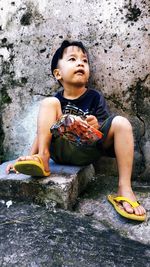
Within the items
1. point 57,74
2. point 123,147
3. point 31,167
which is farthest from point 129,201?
point 57,74

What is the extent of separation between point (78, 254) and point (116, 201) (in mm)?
534

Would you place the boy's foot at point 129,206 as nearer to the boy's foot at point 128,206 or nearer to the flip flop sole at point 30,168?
the boy's foot at point 128,206

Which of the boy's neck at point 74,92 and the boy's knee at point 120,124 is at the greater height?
the boy's neck at point 74,92

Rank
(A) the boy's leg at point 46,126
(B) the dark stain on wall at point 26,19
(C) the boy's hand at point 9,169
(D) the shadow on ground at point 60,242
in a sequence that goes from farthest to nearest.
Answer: (B) the dark stain on wall at point 26,19
(C) the boy's hand at point 9,169
(A) the boy's leg at point 46,126
(D) the shadow on ground at point 60,242

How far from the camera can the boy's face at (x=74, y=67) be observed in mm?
2465

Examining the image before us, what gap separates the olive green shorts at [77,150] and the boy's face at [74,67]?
1.27 ft

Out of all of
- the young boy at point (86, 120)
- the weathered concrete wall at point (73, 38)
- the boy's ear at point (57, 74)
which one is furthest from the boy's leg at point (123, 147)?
the boy's ear at point (57, 74)

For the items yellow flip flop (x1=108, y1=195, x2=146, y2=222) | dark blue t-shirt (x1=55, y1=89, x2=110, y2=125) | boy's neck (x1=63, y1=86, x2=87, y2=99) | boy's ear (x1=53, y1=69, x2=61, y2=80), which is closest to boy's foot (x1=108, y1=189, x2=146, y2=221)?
yellow flip flop (x1=108, y1=195, x2=146, y2=222)

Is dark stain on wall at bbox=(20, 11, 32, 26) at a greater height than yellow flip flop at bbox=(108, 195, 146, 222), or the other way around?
dark stain on wall at bbox=(20, 11, 32, 26)

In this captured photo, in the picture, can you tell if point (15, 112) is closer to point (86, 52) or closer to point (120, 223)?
point (86, 52)

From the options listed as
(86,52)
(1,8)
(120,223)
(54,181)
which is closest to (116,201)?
(120,223)

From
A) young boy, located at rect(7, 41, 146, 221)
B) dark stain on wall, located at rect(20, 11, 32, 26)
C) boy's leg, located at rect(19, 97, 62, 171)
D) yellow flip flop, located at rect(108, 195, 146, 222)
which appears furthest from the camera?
dark stain on wall, located at rect(20, 11, 32, 26)

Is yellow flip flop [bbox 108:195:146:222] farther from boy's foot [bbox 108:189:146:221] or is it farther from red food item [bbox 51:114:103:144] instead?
red food item [bbox 51:114:103:144]

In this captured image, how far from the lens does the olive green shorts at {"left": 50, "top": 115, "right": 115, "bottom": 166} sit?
2.22m
